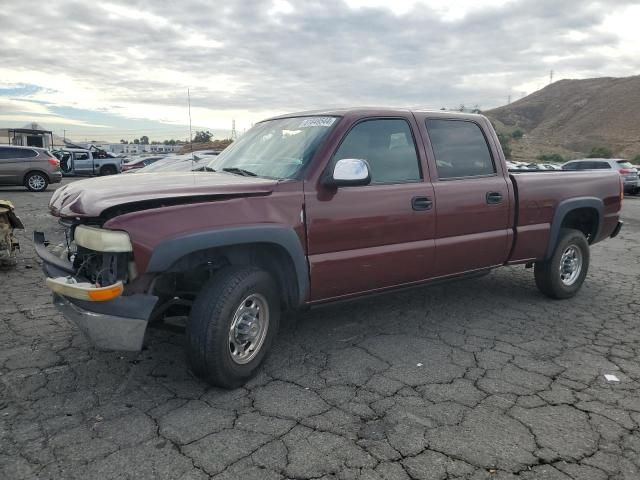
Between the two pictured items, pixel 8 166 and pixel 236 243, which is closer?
pixel 236 243

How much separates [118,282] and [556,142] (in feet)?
263

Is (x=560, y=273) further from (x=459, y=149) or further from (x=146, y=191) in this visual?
(x=146, y=191)

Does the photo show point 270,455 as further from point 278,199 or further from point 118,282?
point 278,199

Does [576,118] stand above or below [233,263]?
above

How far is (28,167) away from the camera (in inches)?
709

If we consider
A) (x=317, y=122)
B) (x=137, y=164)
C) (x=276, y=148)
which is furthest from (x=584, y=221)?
(x=137, y=164)

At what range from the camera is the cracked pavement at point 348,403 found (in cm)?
264

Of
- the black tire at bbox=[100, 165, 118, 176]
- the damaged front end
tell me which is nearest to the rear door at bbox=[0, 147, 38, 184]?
the black tire at bbox=[100, 165, 118, 176]

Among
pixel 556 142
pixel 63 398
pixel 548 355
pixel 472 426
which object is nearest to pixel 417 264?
pixel 548 355

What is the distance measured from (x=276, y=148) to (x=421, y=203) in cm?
124

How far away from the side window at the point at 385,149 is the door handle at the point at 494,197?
0.82 meters

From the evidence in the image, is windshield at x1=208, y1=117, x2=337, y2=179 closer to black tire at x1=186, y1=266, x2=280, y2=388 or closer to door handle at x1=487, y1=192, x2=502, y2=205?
black tire at x1=186, y1=266, x2=280, y2=388

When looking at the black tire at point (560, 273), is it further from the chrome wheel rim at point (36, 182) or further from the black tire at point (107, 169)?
the black tire at point (107, 169)

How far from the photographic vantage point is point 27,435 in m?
2.83
